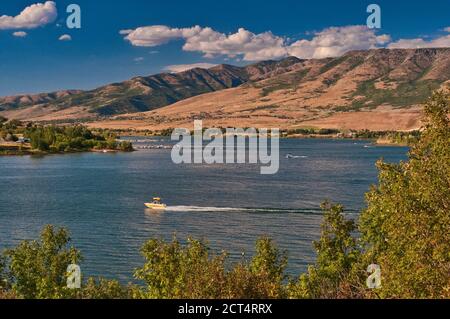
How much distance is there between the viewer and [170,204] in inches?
3939

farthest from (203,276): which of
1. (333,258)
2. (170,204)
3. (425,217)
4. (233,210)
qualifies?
(170,204)

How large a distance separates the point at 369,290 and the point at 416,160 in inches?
294

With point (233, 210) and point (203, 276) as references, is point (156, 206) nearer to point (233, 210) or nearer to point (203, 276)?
point (233, 210)

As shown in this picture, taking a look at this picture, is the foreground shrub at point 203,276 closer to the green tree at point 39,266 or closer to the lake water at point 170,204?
the green tree at point 39,266

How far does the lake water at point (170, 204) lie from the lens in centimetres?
6906

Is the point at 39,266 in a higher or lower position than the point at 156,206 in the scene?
higher

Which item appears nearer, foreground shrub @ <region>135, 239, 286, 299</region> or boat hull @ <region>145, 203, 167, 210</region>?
foreground shrub @ <region>135, 239, 286, 299</region>

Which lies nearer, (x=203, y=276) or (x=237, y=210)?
(x=203, y=276)

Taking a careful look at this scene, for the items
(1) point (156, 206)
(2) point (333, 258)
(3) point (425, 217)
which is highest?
(3) point (425, 217)

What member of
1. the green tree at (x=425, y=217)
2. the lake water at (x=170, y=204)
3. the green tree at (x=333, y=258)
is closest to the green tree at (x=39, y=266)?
the lake water at (x=170, y=204)

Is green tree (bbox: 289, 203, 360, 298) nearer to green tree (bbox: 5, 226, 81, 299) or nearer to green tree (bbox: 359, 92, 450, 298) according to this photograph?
green tree (bbox: 359, 92, 450, 298)

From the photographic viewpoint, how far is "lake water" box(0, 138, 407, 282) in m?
69.1

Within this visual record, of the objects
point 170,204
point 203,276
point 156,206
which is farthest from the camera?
point 170,204

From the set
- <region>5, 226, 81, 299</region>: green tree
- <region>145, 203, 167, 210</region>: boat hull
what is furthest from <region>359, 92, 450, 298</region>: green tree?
<region>145, 203, 167, 210</region>: boat hull
